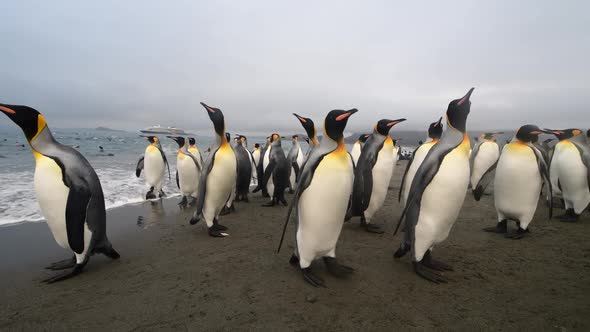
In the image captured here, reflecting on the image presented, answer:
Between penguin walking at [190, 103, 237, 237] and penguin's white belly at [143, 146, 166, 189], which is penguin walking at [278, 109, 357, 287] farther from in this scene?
penguin's white belly at [143, 146, 166, 189]

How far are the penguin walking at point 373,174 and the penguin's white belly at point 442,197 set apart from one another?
5.12 feet

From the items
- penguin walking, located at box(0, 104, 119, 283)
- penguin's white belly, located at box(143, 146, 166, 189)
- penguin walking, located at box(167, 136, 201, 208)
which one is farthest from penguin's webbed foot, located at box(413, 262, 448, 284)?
penguin's white belly, located at box(143, 146, 166, 189)

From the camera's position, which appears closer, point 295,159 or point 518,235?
point 518,235

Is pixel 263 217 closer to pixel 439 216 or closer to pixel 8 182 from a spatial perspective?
pixel 439 216

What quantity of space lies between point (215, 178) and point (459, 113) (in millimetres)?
3221

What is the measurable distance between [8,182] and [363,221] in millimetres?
10305

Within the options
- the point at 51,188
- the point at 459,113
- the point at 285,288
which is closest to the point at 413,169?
the point at 459,113

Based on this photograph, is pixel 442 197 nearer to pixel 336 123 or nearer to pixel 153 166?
pixel 336 123

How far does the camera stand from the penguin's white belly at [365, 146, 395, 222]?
177 inches

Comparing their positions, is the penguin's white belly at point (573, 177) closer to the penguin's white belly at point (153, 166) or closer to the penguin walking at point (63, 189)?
the penguin walking at point (63, 189)

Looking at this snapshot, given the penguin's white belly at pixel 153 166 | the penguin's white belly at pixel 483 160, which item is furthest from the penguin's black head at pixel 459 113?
the penguin's white belly at pixel 153 166

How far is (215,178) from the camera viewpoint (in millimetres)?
4176

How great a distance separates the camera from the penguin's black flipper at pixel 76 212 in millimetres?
2758

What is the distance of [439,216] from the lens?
271 cm
